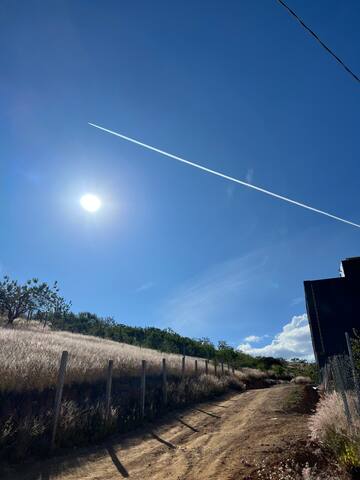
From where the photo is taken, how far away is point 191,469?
757cm

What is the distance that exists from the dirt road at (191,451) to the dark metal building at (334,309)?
23411 mm

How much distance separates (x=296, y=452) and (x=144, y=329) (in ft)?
213

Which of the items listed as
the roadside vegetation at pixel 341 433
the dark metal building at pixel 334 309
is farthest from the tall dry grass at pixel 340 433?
the dark metal building at pixel 334 309

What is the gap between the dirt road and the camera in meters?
7.29

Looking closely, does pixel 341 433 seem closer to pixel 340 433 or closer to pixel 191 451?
pixel 340 433

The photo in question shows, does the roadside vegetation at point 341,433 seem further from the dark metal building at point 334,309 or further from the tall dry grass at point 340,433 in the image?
the dark metal building at point 334,309

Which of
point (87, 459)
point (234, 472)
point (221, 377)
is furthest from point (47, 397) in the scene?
point (221, 377)

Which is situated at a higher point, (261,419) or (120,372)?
(120,372)

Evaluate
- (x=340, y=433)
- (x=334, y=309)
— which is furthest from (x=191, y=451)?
(x=334, y=309)

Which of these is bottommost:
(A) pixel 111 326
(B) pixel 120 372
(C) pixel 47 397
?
(C) pixel 47 397

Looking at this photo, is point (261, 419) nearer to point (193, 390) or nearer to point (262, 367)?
point (193, 390)

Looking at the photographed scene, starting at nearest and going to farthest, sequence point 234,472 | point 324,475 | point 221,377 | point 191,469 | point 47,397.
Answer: point 324,475 < point 234,472 < point 191,469 < point 47,397 < point 221,377

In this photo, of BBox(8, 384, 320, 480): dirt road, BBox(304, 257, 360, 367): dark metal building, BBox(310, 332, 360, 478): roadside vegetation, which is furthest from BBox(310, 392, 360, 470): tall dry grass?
BBox(304, 257, 360, 367): dark metal building

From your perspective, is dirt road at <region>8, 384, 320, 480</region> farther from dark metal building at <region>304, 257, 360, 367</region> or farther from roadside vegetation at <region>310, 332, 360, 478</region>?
dark metal building at <region>304, 257, 360, 367</region>
